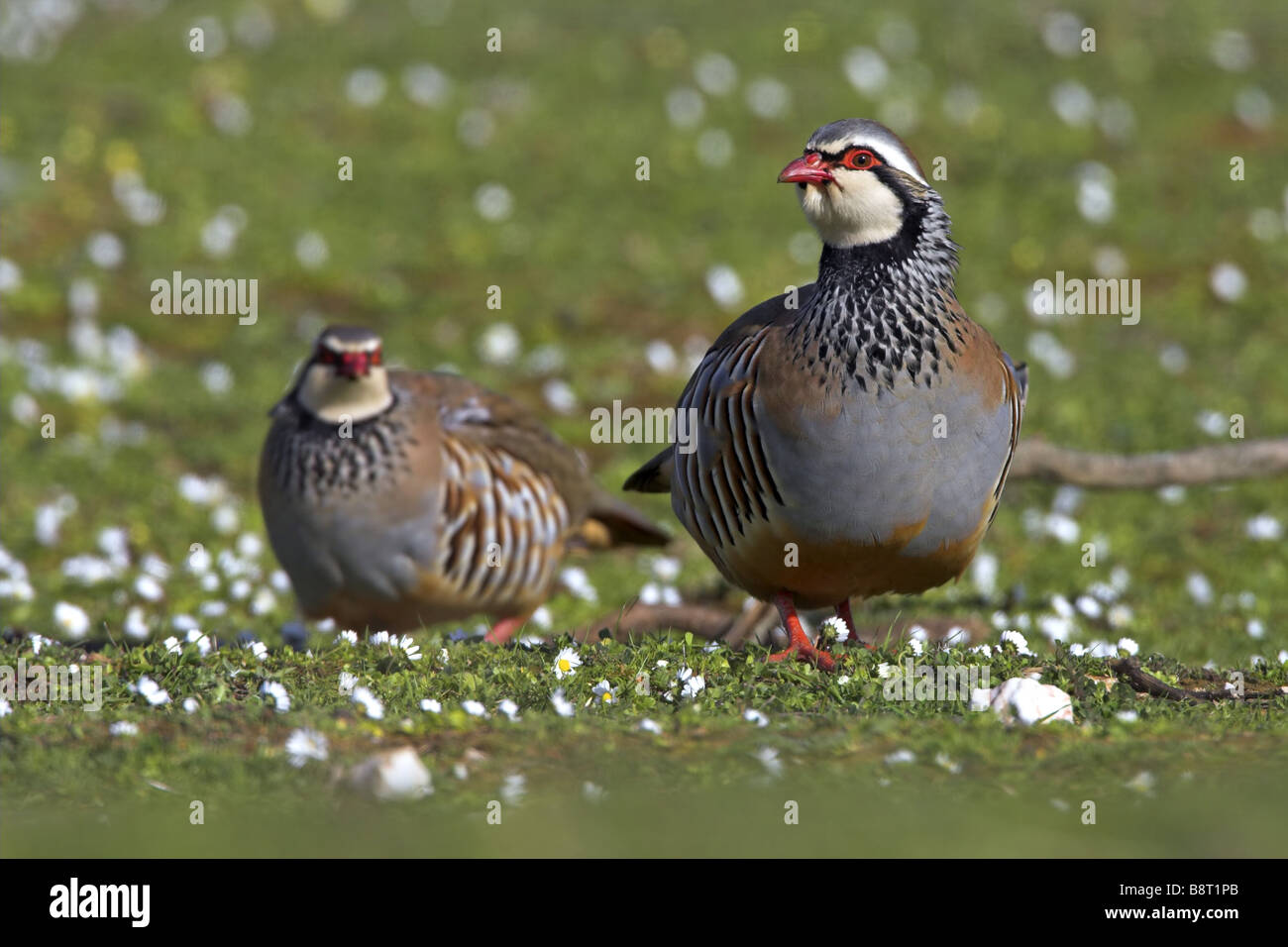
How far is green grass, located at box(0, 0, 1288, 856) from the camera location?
4414 millimetres

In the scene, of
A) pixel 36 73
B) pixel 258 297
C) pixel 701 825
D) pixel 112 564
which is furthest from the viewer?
pixel 36 73

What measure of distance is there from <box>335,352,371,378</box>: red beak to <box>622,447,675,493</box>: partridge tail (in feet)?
4.38

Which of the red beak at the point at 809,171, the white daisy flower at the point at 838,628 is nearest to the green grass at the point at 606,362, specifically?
the white daisy flower at the point at 838,628

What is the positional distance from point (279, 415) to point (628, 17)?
1252cm

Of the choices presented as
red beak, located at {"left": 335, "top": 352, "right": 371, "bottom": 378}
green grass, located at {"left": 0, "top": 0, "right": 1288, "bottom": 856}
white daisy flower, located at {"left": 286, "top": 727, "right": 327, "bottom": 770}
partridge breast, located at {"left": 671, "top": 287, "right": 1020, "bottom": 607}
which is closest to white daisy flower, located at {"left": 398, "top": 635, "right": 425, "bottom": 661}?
green grass, located at {"left": 0, "top": 0, "right": 1288, "bottom": 856}

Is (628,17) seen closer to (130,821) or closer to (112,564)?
(112,564)

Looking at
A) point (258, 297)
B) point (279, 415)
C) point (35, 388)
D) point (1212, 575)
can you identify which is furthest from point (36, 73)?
point (1212, 575)

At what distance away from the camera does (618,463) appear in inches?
408

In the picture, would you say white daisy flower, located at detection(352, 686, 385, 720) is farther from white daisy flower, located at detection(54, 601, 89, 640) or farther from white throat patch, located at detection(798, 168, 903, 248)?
white daisy flower, located at detection(54, 601, 89, 640)

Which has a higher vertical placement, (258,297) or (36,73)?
(36,73)

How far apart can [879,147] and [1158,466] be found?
12.6ft

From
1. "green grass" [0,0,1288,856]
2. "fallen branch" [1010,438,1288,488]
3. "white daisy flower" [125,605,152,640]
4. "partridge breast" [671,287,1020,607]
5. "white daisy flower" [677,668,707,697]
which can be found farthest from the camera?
"fallen branch" [1010,438,1288,488]

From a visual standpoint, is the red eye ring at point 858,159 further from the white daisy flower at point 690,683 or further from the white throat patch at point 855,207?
the white daisy flower at point 690,683
